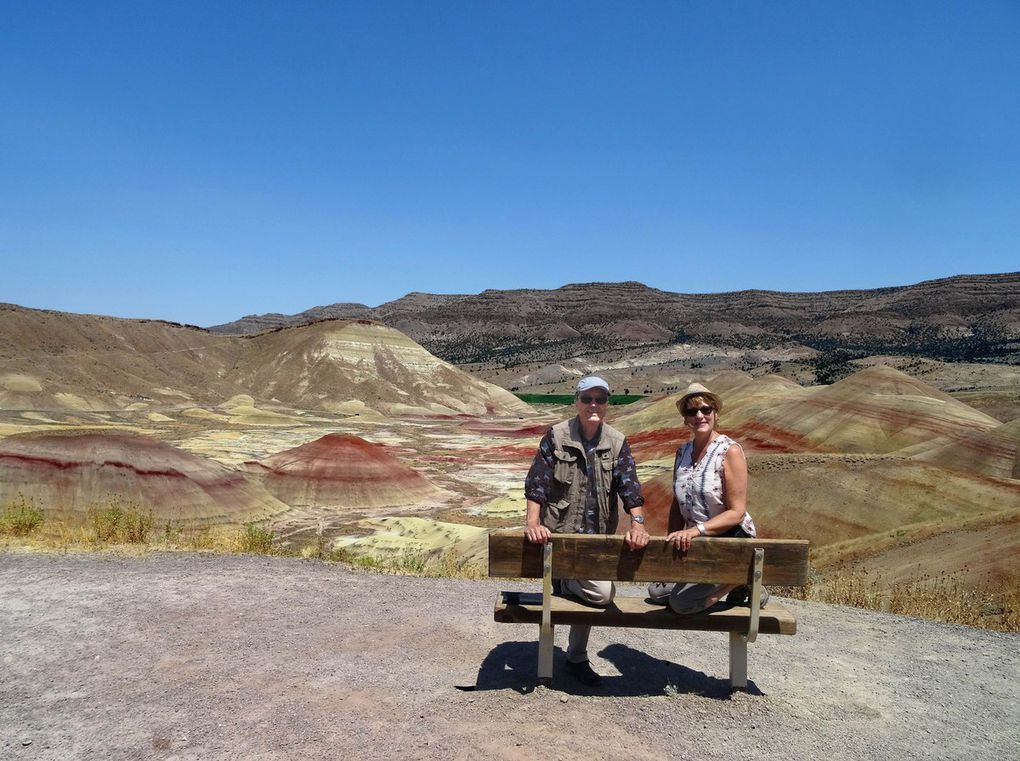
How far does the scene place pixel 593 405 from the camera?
4.98m

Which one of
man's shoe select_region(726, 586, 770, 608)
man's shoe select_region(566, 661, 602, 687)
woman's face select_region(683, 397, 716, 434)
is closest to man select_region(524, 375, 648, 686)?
woman's face select_region(683, 397, 716, 434)

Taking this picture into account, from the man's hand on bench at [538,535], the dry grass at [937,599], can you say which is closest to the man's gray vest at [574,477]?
the man's hand on bench at [538,535]

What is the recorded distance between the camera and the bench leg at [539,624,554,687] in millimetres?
4906

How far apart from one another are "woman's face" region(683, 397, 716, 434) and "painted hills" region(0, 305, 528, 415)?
8279 cm

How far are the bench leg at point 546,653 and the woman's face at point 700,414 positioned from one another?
1.80 m

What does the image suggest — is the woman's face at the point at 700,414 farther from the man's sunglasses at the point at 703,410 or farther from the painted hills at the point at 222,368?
the painted hills at the point at 222,368

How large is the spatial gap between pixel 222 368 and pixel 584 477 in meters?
109

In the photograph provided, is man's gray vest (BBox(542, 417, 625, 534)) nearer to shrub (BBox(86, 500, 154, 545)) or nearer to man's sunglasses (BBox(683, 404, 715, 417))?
man's sunglasses (BBox(683, 404, 715, 417))

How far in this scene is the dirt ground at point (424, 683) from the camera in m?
4.34

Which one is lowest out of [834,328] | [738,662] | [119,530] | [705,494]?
[119,530]

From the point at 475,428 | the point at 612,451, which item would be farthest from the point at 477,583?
the point at 475,428

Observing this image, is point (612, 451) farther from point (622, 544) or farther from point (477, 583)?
point (477, 583)

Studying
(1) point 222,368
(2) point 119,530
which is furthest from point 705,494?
(1) point 222,368

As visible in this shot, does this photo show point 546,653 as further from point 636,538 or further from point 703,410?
point 703,410
